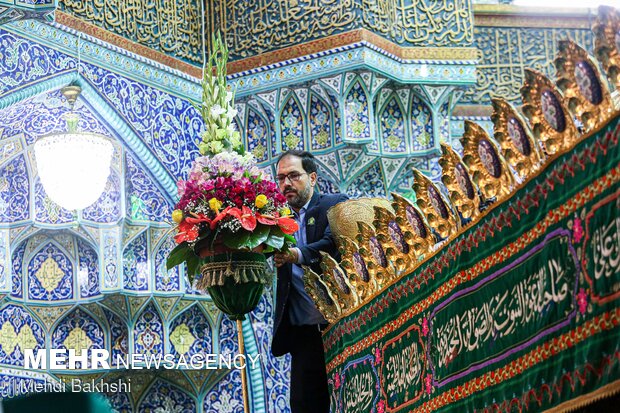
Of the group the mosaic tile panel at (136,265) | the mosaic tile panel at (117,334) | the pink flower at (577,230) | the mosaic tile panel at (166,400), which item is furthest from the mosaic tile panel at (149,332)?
the pink flower at (577,230)

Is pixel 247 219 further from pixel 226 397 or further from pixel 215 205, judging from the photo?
pixel 226 397

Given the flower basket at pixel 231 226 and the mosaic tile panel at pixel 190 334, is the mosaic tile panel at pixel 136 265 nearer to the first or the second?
the mosaic tile panel at pixel 190 334

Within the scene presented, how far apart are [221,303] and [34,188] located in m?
3.82

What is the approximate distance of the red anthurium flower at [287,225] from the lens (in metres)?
4.30

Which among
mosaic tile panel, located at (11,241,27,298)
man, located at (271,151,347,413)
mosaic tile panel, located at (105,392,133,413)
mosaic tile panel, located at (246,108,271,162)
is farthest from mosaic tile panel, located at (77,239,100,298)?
man, located at (271,151,347,413)

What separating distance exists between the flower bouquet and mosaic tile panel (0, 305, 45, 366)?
364cm

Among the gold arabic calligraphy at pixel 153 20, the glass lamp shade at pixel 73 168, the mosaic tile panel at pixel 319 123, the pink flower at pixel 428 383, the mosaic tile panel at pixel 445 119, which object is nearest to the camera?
the pink flower at pixel 428 383

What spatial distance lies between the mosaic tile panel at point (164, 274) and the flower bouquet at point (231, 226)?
3677 millimetres

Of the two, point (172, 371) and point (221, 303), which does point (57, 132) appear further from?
point (221, 303)

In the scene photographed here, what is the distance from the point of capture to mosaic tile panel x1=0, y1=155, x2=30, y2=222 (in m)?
7.77

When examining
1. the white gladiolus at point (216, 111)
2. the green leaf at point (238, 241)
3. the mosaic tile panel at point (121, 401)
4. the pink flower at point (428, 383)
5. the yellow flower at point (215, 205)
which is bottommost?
the pink flower at point (428, 383)

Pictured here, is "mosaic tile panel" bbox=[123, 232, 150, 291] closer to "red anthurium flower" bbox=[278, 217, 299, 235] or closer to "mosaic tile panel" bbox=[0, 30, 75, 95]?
"mosaic tile panel" bbox=[0, 30, 75, 95]

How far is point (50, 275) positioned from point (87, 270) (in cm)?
25

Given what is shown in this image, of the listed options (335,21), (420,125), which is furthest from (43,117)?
(420,125)
